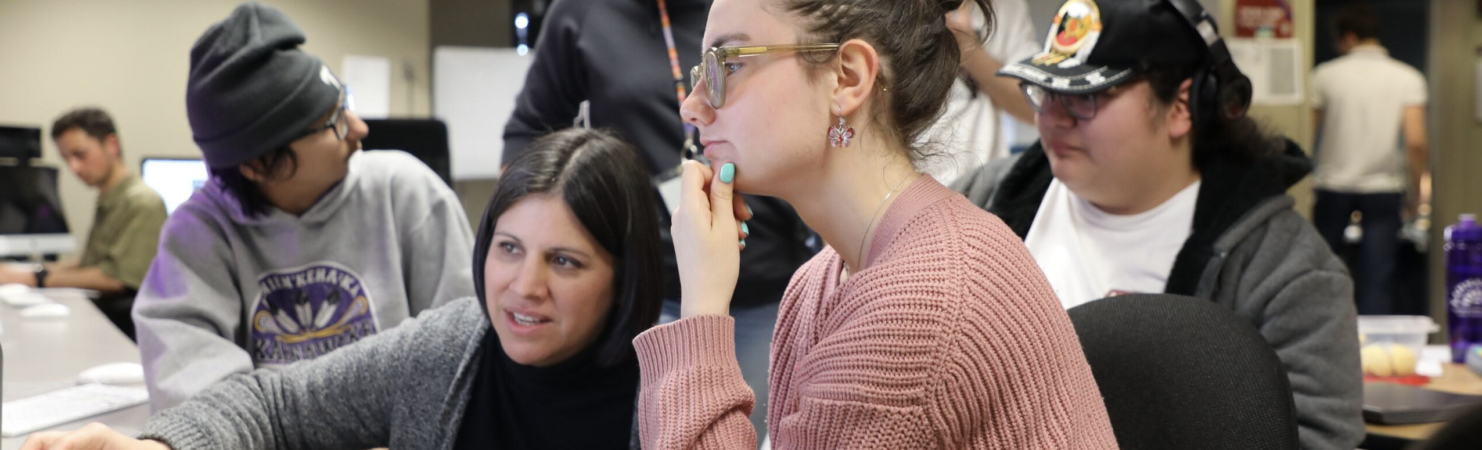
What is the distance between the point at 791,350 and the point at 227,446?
29.8 inches

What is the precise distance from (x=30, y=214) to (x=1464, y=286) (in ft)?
18.1

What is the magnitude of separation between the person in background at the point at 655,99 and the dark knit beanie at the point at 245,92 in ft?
1.24

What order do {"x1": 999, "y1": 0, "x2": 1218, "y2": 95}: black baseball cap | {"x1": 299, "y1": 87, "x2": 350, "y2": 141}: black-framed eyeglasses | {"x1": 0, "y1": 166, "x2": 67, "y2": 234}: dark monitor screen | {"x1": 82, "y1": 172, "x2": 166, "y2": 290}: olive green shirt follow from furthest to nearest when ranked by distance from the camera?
{"x1": 82, "y1": 172, "x2": 166, "y2": 290}: olive green shirt, {"x1": 0, "y1": 166, "x2": 67, "y2": 234}: dark monitor screen, {"x1": 299, "y1": 87, "x2": 350, "y2": 141}: black-framed eyeglasses, {"x1": 999, "y1": 0, "x2": 1218, "y2": 95}: black baseball cap

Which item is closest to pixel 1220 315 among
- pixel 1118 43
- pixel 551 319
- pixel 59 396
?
pixel 1118 43

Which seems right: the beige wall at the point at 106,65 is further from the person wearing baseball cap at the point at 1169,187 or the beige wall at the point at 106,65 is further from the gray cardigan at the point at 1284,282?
the gray cardigan at the point at 1284,282

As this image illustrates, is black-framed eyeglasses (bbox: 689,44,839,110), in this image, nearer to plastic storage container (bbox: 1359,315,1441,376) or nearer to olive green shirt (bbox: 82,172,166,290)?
plastic storage container (bbox: 1359,315,1441,376)

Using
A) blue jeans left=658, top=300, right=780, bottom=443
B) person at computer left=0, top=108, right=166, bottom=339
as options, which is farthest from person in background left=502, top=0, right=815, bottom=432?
person at computer left=0, top=108, right=166, bottom=339

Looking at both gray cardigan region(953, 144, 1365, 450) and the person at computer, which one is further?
the person at computer

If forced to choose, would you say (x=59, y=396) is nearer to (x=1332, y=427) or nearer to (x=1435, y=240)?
(x=1332, y=427)

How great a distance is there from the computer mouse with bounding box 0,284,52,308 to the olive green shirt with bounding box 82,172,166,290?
1308 millimetres

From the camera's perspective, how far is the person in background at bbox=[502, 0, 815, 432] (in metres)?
2.11

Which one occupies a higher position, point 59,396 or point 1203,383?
point 1203,383

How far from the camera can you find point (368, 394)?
60.8 inches

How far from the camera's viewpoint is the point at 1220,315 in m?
1.18
